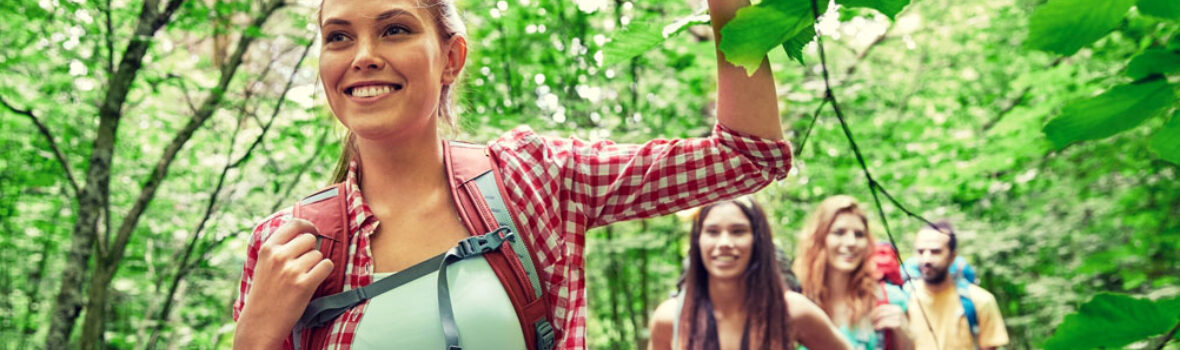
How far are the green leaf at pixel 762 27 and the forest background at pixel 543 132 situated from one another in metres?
2.38

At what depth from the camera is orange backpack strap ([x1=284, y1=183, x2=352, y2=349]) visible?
3.91 ft

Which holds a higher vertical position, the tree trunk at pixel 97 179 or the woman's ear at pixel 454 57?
the tree trunk at pixel 97 179

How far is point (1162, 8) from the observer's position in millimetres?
624

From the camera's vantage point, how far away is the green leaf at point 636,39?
88 cm

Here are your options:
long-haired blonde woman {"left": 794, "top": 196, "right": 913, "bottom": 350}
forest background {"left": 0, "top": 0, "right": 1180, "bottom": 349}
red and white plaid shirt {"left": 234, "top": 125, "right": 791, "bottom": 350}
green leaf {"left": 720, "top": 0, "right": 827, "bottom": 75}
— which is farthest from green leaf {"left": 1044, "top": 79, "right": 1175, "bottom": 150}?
long-haired blonde woman {"left": 794, "top": 196, "right": 913, "bottom": 350}

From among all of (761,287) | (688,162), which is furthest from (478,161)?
(761,287)

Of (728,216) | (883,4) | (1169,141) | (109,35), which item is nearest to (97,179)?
(109,35)

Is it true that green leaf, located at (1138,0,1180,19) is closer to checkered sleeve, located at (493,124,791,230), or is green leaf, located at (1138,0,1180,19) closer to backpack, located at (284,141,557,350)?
checkered sleeve, located at (493,124,791,230)

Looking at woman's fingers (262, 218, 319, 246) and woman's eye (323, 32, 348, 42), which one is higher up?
woman's eye (323, 32, 348, 42)

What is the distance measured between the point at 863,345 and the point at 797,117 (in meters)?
3.05

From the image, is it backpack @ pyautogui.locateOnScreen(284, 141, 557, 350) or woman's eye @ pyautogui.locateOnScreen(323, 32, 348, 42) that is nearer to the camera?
backpack @ pyautogui.locateOnScreen(284, 141, 557, 350)

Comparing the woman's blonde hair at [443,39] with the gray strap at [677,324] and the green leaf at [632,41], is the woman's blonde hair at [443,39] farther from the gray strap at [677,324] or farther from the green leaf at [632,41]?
the gray strap at [677,324]

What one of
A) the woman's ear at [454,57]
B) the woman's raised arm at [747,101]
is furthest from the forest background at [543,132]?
the woman's raised arm at [747,101]

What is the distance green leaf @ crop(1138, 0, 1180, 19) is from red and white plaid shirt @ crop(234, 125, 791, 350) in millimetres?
558
